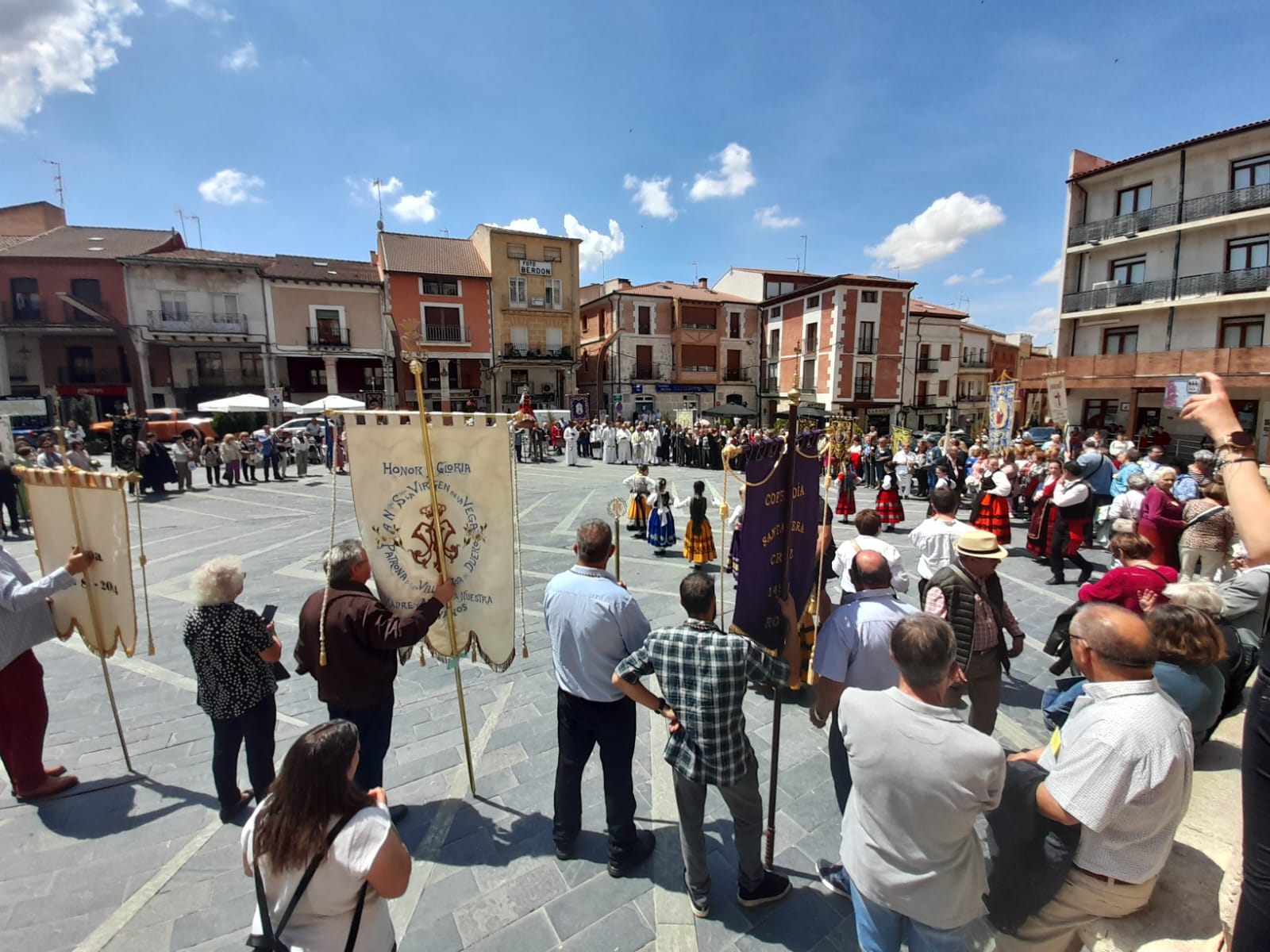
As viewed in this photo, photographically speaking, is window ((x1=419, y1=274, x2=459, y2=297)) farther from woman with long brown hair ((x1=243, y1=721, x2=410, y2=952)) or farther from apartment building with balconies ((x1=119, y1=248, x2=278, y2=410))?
woman with long brown hair ((x1=243, y1=721, x2=410, y2=952))

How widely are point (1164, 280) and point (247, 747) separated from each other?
29.9 meters

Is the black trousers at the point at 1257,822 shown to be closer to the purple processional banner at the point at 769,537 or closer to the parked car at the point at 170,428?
the purple processional banner at the point at 769,537

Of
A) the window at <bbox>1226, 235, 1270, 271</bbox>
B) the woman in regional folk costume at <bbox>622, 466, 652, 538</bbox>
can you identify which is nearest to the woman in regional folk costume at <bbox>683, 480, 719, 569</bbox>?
the woman in regional folk costume at <bbox>622, 466, 652, 538</bbox>

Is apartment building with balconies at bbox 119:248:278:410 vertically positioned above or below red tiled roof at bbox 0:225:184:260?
below

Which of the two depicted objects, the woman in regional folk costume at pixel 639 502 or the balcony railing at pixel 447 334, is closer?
the woman in regional folk costume at pixel 639 502

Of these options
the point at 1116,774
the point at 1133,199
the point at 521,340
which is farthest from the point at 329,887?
the point at 521,340

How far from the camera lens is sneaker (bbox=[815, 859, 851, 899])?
109 inches

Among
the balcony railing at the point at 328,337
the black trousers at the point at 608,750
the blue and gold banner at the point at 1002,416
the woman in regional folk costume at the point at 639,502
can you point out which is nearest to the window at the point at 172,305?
the balcony railing at the point at 328,337

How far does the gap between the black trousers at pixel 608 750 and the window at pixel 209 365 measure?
33.4 meters

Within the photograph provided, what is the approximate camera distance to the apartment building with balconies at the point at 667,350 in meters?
34.5

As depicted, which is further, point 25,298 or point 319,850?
point 25,298

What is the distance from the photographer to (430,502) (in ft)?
10.4

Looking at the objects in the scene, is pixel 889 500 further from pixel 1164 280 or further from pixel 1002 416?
pixel 1164 280

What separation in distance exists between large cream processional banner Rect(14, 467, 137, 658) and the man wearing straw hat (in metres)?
4.81
